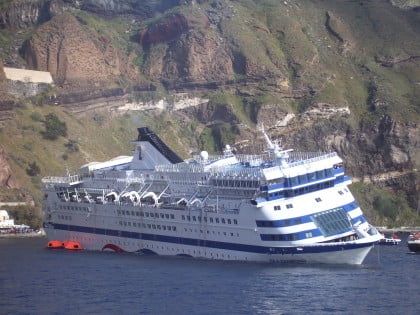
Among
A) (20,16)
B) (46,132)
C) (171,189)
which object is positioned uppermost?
(20,16)

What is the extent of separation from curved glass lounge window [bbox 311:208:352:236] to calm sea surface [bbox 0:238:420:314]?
2.47 meters

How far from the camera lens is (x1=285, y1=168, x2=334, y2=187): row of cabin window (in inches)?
3093

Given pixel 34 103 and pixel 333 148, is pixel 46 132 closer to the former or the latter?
pixel 34 103

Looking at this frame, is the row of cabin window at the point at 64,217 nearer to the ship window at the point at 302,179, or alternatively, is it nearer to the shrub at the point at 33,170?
the ship window at the point at 302,179

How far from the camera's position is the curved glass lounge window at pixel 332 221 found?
77.4 meters

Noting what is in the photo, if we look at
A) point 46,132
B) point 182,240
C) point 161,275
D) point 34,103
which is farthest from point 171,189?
point 34,103

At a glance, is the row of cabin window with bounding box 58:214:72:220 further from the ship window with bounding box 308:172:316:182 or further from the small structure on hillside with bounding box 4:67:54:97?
the small structure on hillside with bounding box 4:67:54:97

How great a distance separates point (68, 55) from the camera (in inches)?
6073

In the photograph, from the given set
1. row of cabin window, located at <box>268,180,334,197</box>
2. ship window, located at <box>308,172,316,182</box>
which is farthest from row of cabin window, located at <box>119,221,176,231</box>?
ship window, located at <box>308,172,316,182</box>

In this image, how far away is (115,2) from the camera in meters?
174

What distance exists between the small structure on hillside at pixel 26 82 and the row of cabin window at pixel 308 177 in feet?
243

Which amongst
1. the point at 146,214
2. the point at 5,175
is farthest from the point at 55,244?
the point at 5,175

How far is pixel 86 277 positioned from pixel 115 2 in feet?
331

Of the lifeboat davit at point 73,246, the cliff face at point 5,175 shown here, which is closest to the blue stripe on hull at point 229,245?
the lifeboat davit at point 73,246
